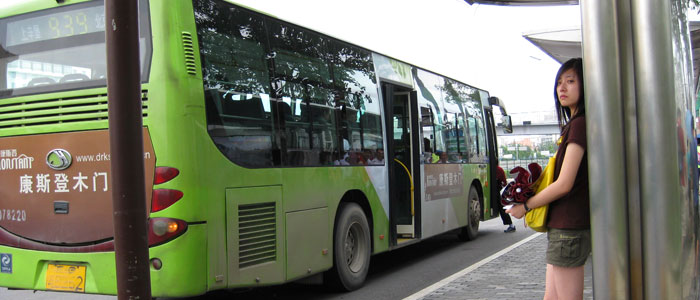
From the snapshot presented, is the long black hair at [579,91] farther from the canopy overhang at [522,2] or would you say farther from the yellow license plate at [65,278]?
the yellow license plate at [65,278]

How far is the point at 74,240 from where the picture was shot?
571cm

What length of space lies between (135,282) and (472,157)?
9.82 m

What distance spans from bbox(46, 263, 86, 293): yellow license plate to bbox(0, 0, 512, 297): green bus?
0.01m

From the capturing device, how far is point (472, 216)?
12648 mm

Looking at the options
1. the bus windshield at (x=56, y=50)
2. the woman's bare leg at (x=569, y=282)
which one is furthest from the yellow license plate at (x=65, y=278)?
the woman's bare leg at (x=569, y=282)

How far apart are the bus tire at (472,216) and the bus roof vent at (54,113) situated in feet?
26.8

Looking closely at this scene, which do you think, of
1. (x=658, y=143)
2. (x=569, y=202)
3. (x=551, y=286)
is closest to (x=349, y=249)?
(x=551, y=286)

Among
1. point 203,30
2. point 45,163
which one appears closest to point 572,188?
point 203,30

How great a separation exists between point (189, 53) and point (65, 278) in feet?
7.73

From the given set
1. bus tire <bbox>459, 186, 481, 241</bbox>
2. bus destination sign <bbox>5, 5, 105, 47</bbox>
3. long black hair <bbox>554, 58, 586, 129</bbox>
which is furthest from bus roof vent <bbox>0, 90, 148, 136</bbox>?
bus tire <bbox>459, 186, 481, 241</bbox>

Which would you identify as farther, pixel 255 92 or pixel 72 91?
pixel 255 92

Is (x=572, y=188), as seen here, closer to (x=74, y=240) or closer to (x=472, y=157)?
(x=74, y=240)

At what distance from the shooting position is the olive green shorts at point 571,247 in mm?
3186

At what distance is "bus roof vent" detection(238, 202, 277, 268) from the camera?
5.89 m
